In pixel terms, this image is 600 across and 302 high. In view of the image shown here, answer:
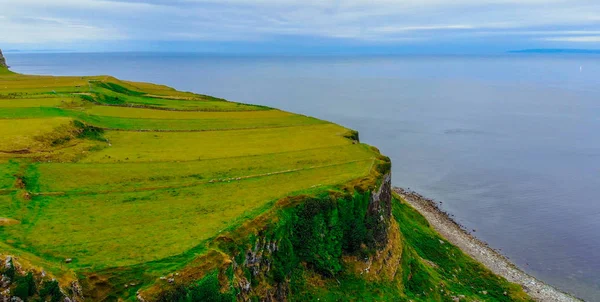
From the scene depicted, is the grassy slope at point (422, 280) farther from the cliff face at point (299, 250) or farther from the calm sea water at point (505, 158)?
the calm sea water at point (505, 158)

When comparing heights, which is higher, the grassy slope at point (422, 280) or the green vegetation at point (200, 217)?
the green vegetation at point (200, 217)

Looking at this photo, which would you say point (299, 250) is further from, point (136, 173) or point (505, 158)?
point (505, 158)

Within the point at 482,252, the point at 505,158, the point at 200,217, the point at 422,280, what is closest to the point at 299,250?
the point at 200,217

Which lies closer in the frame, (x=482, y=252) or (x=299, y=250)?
(x=299, y=250)

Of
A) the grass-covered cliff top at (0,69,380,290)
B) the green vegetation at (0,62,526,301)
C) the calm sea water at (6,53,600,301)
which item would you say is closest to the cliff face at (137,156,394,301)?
the green vegetation at (0,62,526,301)

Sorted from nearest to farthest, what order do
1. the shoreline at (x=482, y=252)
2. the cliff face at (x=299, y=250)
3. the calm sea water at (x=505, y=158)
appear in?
the cliff face at (x=299, y=250), the shoreline at (x=482, y=252), the calm sea water at (x=505, y=158)

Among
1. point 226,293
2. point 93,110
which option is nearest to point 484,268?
point 226,293

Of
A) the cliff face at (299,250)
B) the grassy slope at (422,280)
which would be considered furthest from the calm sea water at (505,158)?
the cliff face at (299,250)
